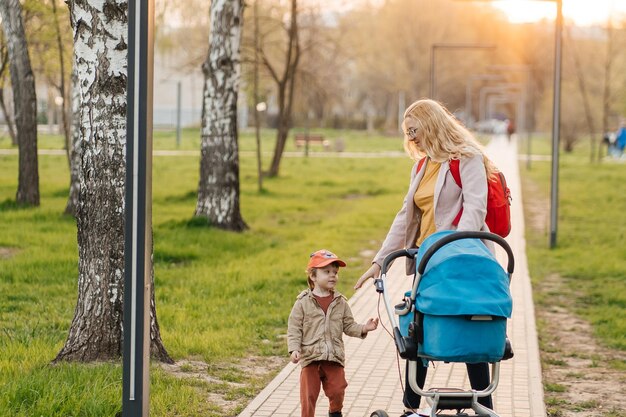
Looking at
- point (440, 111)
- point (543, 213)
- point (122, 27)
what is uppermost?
point (122, 27)

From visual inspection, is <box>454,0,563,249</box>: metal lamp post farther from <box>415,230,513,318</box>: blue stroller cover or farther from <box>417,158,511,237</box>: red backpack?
<box>415,230,513,318</box>: blue stroller cover

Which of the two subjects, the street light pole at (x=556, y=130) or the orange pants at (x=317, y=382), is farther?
the street light pole at (x=556, y=130)

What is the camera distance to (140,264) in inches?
207

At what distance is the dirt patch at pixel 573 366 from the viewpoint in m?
7.29

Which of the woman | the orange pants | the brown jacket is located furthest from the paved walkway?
the woman

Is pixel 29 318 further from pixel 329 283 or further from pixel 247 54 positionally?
pixel 247 54

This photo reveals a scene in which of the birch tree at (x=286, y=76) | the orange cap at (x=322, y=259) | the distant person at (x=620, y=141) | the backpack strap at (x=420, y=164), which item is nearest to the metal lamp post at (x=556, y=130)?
the backpack strap at (x=420, y=164)

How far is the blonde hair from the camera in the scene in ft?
18.2

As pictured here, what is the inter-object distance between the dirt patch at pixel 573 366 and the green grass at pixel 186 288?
2023 mm

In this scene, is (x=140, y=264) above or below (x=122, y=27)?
below

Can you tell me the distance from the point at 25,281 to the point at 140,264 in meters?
6.73

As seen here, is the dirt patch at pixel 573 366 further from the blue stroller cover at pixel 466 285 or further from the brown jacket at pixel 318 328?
the blue stroller cover at pixel 466 285

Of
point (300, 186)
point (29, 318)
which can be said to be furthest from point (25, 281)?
point (300, 186)

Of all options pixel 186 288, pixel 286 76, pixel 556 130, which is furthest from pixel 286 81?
pixel 186 288
